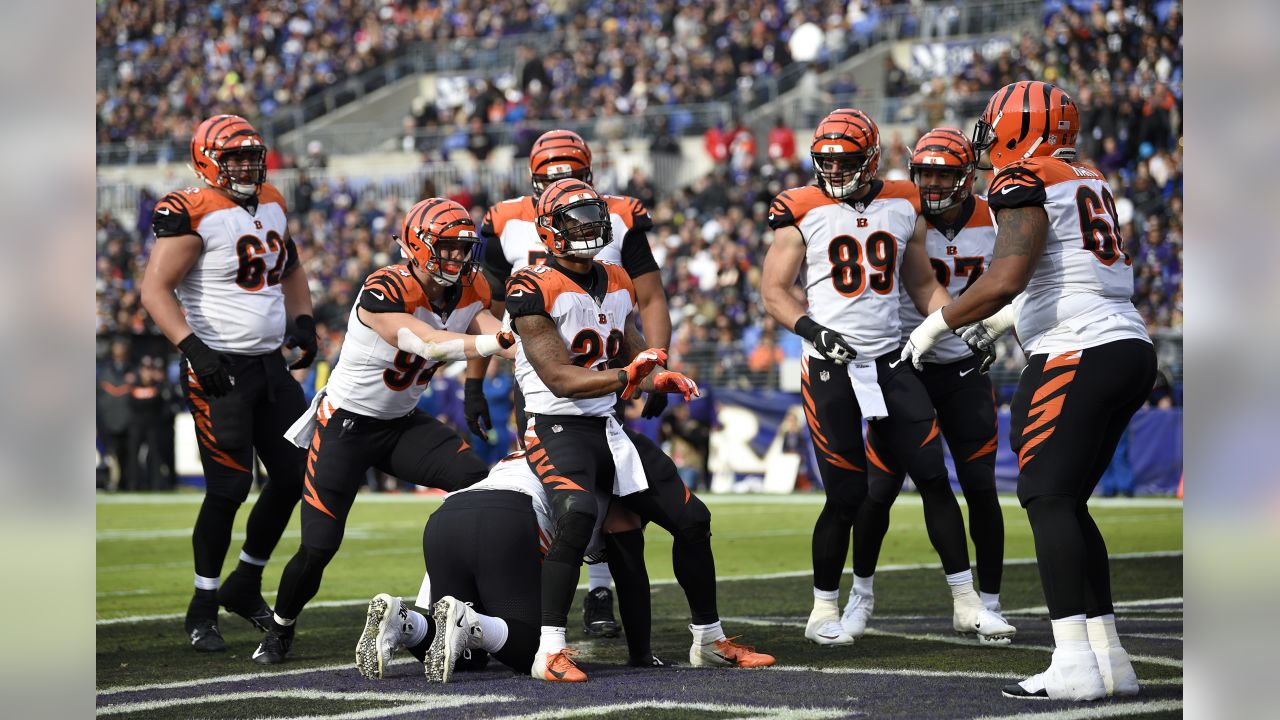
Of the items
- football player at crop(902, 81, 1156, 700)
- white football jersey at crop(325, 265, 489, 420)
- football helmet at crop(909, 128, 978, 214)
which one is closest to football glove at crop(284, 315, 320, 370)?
white football jersey at crop(325, 265, 489, 420)

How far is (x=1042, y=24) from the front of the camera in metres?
25.1

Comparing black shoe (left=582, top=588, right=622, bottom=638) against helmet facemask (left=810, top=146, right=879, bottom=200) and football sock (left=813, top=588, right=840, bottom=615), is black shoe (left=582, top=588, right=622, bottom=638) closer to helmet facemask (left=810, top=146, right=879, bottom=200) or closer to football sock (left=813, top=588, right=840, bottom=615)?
football sock (left=813, top=588, right=840, bottom=615)

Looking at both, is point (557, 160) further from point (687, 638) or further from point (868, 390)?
point (687, 638)

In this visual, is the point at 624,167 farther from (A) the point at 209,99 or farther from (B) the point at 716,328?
(A) the point at 209,99

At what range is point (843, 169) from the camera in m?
6.46

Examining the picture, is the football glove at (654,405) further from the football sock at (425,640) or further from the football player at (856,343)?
the football sock at (425,640)

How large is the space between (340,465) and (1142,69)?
57.9 ft

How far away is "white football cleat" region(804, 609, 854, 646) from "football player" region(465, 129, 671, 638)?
1.03 m

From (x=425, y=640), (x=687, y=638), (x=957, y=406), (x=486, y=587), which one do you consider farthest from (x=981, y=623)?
(x=425, y=640)

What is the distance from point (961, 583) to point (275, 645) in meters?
2.89

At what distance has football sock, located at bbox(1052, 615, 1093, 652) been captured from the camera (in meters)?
4.64

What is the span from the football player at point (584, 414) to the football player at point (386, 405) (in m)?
0.53

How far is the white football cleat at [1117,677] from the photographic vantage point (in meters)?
4.69

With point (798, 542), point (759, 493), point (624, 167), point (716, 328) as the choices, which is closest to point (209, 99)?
point (624, 167)
